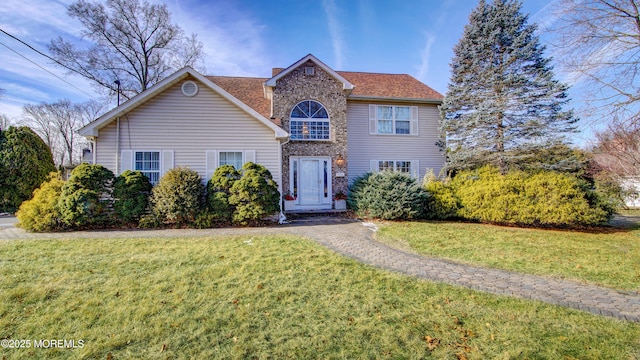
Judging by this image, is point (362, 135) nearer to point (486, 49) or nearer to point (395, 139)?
point (395, 139)

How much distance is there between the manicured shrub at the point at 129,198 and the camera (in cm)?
890

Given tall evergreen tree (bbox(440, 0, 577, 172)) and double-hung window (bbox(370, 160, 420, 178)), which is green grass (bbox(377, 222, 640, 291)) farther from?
double-hung window (bbox(370, 160, 420, 178))

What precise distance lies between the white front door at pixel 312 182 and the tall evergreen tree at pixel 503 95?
6.42 m

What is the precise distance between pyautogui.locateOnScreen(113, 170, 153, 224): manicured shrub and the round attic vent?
3.64m

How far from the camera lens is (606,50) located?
7742mm

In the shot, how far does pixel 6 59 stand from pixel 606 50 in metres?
22.5

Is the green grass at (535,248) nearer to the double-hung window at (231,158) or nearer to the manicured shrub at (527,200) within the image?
the manicured shrub at (527,200)

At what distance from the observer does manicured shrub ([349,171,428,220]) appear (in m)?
10.4

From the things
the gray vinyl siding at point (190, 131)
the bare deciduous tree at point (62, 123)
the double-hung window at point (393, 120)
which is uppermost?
the bare deciduous tree at point (62, 123)

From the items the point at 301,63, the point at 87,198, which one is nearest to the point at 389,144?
the point at 301,63

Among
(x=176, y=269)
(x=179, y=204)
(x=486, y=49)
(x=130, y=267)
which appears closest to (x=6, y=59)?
(x=179, y=204)

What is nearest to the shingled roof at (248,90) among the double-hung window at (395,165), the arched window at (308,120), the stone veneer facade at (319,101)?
the stone veneer facade at (319,101)

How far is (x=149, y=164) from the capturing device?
409 inches

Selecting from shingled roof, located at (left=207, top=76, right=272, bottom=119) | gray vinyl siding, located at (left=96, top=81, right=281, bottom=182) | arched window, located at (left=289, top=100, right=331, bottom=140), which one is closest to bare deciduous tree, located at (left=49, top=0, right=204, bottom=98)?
shingled roof, located at (left=207, top=76, right=272, bottom=119)
